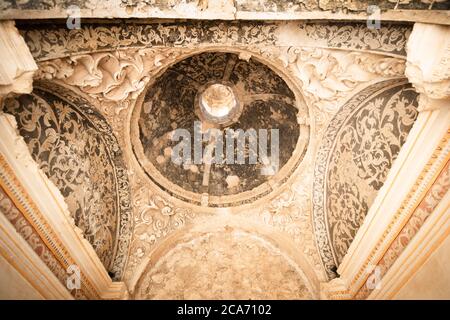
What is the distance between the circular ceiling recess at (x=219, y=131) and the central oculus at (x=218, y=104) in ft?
0.06

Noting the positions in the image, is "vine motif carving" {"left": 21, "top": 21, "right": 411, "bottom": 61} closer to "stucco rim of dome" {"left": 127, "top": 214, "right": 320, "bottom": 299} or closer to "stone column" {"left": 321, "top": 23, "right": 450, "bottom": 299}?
"stone column" {"left": 321, "top": 23, "right": 450, "bottom": 299}

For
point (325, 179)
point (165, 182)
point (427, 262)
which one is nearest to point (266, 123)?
point (325, 179)

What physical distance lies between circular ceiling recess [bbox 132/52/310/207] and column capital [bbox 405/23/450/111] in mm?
2633

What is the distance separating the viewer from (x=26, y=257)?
11.9 feet

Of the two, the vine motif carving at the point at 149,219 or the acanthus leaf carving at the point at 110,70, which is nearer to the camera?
the acanthus leaf carving at the point at 110,70

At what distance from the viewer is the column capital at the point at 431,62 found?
2.85 m

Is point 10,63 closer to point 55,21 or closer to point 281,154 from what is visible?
point 55,21

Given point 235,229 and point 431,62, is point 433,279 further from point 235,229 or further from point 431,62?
point 235,229

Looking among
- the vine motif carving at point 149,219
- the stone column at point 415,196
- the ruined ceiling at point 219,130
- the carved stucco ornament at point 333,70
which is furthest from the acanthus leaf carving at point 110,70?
the stone column at point 415,196

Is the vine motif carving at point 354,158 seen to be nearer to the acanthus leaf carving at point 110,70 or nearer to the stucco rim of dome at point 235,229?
the stucco rim of dome at point 235,229

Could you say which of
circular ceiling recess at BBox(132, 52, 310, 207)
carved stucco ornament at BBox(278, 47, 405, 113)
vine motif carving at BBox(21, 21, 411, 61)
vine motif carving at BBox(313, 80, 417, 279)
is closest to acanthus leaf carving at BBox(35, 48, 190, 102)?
vine motif carving at BBox(21, 21, 411, 61)

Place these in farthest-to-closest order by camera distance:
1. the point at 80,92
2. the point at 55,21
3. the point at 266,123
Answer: the point at 266,123, the point at 80,92, the point at 55,21

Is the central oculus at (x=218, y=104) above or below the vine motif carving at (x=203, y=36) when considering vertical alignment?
above

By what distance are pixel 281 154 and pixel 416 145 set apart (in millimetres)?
3043
